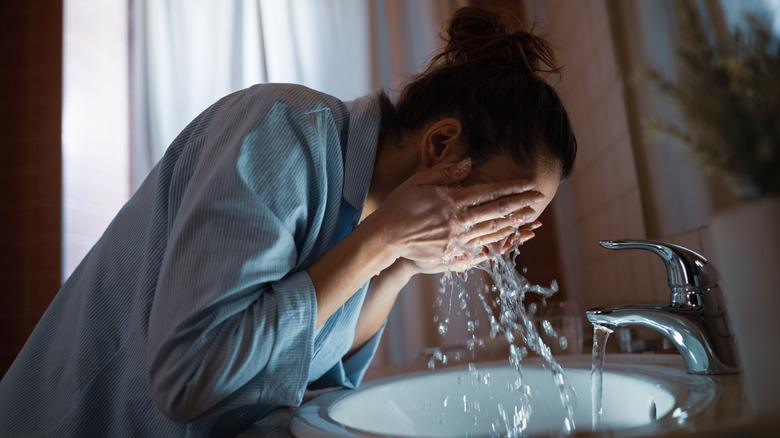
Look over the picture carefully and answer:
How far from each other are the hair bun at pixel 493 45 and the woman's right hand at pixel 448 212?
175 mm

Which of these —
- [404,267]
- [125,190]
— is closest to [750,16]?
[404,267]

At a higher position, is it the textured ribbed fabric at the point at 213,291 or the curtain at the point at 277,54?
the curtain at the point at 277,54

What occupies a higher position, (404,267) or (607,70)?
(607,70)

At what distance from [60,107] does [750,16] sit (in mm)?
2309

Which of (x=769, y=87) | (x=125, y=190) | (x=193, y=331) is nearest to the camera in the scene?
(x=769, y=87)

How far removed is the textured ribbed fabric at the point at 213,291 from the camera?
1.63 ft

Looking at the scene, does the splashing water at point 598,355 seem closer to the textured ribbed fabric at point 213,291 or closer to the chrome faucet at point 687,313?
the chrome faucet at point 687,313

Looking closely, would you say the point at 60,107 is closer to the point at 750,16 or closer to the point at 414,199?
the point at 414,199

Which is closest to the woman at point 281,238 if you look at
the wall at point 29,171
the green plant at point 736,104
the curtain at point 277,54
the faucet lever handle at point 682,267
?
the faucet lever handle at point 682,267

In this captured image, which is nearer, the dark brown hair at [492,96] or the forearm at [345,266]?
the forearm at [345,266]

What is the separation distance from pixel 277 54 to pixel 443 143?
1.51 m

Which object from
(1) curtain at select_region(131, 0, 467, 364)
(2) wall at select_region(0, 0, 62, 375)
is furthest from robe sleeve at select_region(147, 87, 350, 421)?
(2) wall at select_region(0, 0, 62, 375)

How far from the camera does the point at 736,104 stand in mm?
250

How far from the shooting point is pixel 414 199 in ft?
2.14
